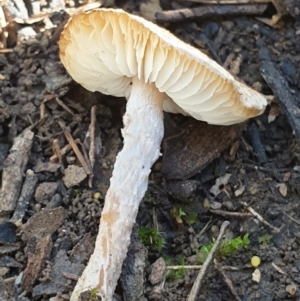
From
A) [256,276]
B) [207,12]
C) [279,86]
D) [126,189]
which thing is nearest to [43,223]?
[126,189]

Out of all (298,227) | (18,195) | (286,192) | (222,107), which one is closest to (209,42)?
(222,107)

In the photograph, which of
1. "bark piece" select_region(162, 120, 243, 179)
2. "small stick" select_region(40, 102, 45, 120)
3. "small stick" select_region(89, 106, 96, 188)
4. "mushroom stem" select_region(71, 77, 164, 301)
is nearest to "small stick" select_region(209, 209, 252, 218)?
"bark piece" select_region(162, 120, 243, 179)

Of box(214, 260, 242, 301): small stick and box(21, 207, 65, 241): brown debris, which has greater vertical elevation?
box(21, 207, 65, 241): brown debris

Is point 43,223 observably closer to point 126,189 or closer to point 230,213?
point 126,189

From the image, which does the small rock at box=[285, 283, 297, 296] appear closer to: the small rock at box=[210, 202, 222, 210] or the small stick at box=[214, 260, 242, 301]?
the small stick at box=[214, 260, 242, 301]

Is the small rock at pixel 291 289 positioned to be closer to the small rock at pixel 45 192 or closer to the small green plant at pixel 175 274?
the small green plant at pixel 175 274
